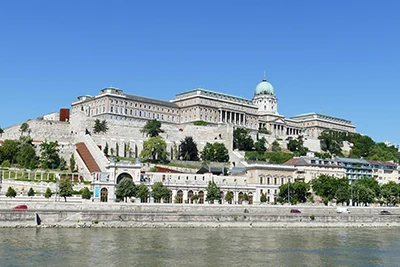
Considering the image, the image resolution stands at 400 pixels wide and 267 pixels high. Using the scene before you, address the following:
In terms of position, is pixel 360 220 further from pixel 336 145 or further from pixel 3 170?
pixel 336 145

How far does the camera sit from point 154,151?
348 ft

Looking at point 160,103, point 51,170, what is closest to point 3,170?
point 51,170

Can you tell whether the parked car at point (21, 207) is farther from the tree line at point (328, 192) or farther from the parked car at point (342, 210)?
the tree line at point (328, 192)

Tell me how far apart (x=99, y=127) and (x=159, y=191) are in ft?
139

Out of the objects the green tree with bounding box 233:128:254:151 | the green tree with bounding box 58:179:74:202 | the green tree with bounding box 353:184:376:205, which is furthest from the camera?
the green tree with bounding box 233:128:254:151

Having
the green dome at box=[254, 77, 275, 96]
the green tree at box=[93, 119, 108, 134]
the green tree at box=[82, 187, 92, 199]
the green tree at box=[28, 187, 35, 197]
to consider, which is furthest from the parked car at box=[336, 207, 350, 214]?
the green dome at box=[254, 77, 275, 96]

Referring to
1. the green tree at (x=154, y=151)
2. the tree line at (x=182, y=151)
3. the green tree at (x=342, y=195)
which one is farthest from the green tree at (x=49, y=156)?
the green tree at (x=342, y=195)

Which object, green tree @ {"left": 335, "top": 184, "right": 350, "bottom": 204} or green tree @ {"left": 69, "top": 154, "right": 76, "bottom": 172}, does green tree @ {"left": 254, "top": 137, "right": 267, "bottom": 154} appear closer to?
green tree @ {"left": 335, "top": 184, "right": 350, "bottom": 204}

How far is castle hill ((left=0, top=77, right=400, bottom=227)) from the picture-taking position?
6344 cm

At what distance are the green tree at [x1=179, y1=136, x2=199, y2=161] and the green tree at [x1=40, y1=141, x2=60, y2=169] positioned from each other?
90.0ft

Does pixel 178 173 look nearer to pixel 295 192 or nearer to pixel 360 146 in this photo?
pixel 295 192

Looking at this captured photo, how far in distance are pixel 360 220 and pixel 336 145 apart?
84.4 meters

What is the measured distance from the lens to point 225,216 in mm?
62375

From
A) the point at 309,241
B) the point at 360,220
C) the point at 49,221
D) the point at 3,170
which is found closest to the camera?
the point at 309,241
